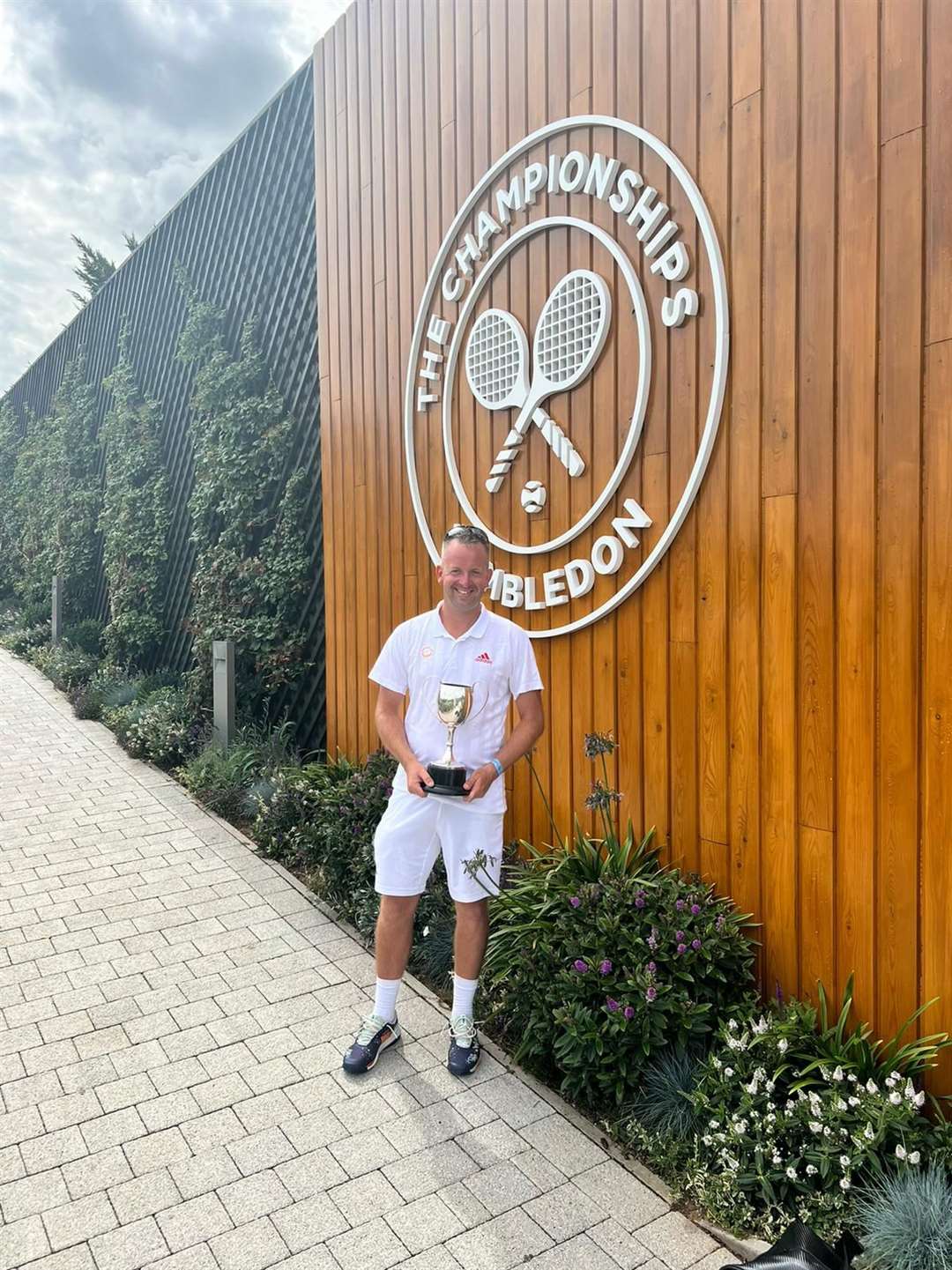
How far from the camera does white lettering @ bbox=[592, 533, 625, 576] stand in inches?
122

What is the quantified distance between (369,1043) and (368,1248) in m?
0.72

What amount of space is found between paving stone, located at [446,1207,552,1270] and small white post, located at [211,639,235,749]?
13.3ft

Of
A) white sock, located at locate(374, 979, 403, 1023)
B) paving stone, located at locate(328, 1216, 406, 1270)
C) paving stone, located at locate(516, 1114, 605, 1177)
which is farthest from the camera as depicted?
white sock, located at locate(374, 979, 403, 1023)

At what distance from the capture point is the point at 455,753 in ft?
8.74

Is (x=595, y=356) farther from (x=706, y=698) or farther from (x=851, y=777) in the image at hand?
(x=851, y=777)

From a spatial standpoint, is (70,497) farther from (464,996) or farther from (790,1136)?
(790,1136)

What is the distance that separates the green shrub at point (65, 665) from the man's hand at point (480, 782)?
24.5 feet

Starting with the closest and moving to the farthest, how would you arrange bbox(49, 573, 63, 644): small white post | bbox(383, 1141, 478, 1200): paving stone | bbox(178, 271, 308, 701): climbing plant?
bbox(383, 1141, 478, 1200): paving stone < bbox(178, 271, 308, 701): climbing plant < bbox(49, 573, 63, 644): small white post

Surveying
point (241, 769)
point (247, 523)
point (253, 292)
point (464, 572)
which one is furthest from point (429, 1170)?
point (253, 292)

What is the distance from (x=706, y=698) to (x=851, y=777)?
0.56 metres

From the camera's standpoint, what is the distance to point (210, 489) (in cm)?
631

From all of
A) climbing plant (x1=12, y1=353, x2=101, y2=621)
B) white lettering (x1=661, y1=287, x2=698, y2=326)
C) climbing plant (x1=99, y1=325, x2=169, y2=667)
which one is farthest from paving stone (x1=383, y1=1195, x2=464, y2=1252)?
climbing plant (x1=12, y1=353, x2=101, y2=621)

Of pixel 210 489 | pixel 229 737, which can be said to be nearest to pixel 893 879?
pixel 229 737

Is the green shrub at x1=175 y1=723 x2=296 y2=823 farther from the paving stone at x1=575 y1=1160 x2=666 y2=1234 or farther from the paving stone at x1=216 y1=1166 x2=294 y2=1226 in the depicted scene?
the paving stone at x1=575 y1=1160 x2=666 y2=1234
